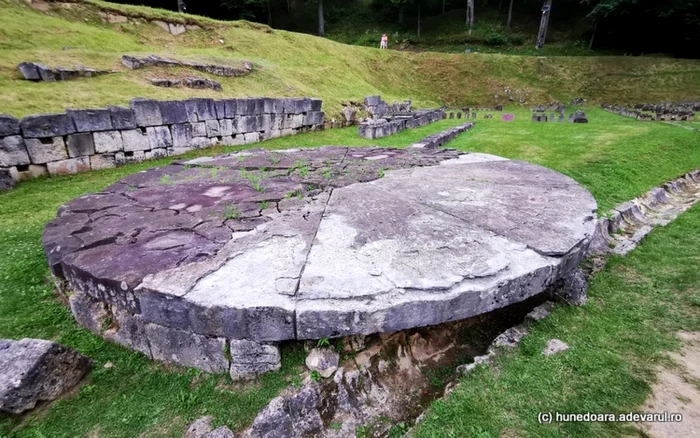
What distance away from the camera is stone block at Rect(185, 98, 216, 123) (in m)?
8.78

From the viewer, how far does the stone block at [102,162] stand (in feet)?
23.6

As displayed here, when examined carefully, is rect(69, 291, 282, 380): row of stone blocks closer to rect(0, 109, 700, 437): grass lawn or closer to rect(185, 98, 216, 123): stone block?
rect(0, 109, 700, 437): grass lawn

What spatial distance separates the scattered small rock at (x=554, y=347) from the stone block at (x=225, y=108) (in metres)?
9.12

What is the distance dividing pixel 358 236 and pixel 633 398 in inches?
79.7

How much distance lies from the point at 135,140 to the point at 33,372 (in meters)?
6.70

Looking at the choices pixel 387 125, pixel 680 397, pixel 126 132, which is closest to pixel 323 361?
pixel 680 397

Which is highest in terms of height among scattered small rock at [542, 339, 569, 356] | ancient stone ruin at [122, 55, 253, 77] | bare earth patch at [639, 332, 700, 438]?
ancient stone ruin at [122, 55, 253, 77]

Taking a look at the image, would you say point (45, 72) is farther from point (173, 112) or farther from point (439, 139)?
point (439, 139)

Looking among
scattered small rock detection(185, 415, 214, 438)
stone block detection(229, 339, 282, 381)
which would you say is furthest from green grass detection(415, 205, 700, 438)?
scattered small rock detection(185, 415, 214, 438)

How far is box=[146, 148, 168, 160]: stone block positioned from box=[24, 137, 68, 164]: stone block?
1584 mm

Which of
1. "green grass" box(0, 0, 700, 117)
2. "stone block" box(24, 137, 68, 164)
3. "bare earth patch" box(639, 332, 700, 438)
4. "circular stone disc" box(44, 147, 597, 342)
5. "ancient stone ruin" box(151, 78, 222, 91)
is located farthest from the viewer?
"ancient stone ruin" box(151, 78, 222, 91)

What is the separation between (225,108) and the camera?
967 cm

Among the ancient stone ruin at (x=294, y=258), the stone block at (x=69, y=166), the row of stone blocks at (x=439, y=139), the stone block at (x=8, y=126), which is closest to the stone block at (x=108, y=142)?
the stone block at (x=69, y=166)

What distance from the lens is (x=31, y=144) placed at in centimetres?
630
